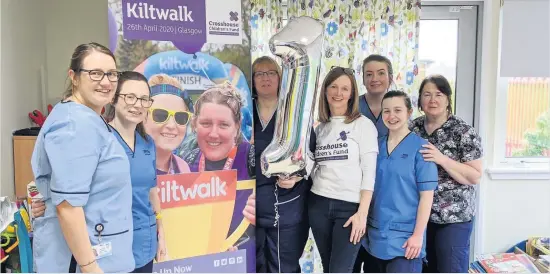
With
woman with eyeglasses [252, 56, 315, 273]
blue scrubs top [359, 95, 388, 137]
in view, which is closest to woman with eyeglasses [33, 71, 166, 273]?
woman with eyeglasses [252, 56, 315, 273]

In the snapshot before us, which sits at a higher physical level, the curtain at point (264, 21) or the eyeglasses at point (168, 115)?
the curtain at point (264, 21)

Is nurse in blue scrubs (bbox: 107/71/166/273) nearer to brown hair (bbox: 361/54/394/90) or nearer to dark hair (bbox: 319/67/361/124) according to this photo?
→ dark hair (bbox: 319/67/361/124)

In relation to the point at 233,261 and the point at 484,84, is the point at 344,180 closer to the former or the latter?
the point at 233,261

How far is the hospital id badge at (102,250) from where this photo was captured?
1240 millimetres

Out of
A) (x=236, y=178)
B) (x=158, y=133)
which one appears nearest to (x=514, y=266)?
(x=236, y=178)

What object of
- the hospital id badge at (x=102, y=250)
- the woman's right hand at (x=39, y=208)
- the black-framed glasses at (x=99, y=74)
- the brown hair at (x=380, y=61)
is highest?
the brown hair at (x=380, y=61)

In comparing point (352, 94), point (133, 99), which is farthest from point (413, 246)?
point (133, 99)

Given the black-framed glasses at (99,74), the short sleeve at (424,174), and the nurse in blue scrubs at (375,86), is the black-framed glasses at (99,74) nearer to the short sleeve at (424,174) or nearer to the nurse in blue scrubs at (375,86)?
the nurse in blue scrubs at (375,86)

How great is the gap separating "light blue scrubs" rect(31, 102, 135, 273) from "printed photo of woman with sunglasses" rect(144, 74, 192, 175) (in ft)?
0.51

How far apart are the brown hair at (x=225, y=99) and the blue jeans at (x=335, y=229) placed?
0.40 m

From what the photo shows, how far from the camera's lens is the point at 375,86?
1.66 m

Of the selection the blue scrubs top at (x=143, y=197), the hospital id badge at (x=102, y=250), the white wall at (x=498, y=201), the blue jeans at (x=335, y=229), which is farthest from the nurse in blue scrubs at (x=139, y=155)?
the white wall at (x=498, y=201)

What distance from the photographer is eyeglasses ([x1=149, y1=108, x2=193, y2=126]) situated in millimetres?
1387

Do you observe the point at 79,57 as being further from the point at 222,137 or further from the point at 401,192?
the point at 401,192
